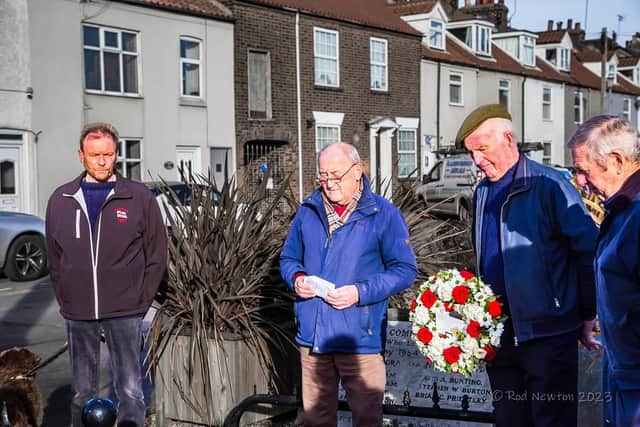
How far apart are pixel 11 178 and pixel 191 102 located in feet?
19.2

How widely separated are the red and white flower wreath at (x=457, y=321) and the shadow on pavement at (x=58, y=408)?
3.22m

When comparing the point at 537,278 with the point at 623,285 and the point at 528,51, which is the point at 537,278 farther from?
the point at 528,51

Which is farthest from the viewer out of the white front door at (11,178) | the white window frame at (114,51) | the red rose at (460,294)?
the white window frame at (114,51)

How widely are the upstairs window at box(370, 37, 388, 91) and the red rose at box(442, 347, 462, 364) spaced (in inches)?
1044

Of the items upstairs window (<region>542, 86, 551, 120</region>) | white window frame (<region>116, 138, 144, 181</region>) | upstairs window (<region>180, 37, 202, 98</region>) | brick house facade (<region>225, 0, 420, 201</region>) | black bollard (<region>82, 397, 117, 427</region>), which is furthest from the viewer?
upstairs window (<region>542, 86, 551, 120</region>)

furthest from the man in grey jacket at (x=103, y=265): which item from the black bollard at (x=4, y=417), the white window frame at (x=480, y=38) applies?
the white window frame at (x=480, y=38)

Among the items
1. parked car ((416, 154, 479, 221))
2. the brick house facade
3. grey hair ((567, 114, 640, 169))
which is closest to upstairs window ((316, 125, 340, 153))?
the brick house facade

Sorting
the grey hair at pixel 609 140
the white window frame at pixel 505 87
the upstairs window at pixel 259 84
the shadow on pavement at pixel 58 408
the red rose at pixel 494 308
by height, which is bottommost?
the shadow on pavement at pixel 58 408

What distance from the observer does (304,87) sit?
86.6 feet

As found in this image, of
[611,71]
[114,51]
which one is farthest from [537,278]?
[611,71]

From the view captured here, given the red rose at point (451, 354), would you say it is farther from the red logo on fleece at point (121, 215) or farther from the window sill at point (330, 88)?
the window sill at point (330, 88)

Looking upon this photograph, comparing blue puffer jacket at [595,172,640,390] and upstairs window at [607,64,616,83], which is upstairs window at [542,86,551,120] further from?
blue puffer jacket at [595,172,640,390]

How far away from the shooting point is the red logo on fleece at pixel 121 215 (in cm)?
468

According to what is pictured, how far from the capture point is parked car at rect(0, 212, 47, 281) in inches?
536
